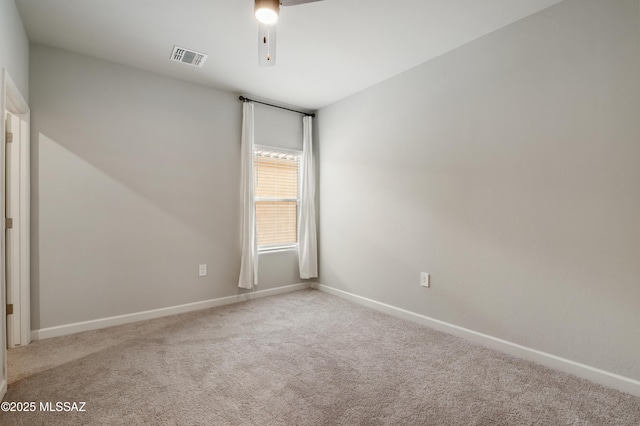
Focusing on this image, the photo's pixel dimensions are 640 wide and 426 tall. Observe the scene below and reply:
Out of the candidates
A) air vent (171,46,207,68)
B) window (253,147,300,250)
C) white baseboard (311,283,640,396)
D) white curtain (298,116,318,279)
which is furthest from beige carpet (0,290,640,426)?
air vent (171,46,207,68)

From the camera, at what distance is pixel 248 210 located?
394 centimetres

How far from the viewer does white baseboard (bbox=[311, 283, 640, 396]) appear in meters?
2.03

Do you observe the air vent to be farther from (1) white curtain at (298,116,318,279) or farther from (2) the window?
(1) white curtain at (298,116,318,279)

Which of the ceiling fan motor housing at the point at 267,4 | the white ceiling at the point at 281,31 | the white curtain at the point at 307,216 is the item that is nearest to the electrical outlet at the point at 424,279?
the white curtain at the point at 307,216

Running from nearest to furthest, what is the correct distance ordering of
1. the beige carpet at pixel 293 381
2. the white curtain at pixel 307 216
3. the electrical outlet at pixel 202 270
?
1. the beige carpet at pixel 293 381
2. the electrical outlet at pixel 202 270
3. the white curtain at pixel 307 216

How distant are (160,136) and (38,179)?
1125 millimetres

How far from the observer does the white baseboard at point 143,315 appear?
9.37 feet

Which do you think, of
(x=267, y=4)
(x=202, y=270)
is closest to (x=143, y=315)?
(x=202, y=270)

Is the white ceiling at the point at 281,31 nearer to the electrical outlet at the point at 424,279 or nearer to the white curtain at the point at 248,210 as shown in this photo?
the white curtain at the point at 248,210

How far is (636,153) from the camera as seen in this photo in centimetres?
198

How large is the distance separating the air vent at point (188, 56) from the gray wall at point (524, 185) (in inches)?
75.2

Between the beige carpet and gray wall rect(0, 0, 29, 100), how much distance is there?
2.13 m

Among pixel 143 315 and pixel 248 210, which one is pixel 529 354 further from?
pixel 143 315

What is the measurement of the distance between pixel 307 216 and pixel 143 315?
2.28m
